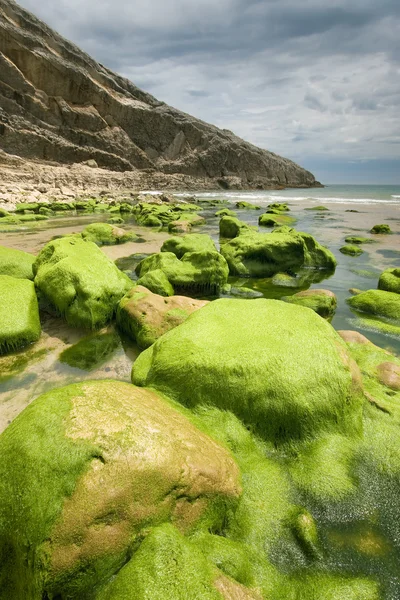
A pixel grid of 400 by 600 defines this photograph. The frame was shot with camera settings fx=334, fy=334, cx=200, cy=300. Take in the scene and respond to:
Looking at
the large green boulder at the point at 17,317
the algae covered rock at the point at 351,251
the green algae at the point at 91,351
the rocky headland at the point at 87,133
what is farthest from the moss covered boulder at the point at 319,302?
the rocky headland at the point at 87,133

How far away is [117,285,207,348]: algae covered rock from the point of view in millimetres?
6652

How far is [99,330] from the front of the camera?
24.2 ft

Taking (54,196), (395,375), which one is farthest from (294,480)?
(54,196)

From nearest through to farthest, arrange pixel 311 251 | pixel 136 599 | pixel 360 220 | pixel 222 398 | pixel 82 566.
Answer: pixel 136 599 < pixel 82 566 < pixel 222 398 < pixel 311 251 < pixel 360 220

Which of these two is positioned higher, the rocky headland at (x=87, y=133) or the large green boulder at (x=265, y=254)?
the rocky headland at (x=87, y=133)

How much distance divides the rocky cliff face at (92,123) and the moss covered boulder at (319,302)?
5895 cm

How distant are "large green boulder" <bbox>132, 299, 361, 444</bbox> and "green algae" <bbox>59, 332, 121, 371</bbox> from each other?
1701 mm

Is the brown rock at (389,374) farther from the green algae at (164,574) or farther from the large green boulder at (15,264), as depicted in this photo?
the large green boulder at (15,264)

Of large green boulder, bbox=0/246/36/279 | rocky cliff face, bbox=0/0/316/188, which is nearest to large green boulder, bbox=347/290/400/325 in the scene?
large green boulder, bbox=0/246/36/279

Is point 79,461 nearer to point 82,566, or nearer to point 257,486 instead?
point 82,566

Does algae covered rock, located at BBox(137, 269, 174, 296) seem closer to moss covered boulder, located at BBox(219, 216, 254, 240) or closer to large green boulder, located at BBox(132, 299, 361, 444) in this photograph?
large green boulder, located at BBox(132, 299, 361, 444)

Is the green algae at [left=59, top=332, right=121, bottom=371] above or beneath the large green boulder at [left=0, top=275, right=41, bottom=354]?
beneath

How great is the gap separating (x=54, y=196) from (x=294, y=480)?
3959cm

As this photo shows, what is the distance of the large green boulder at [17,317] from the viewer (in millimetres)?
6293
